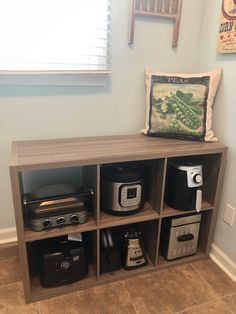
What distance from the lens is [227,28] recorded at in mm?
1431

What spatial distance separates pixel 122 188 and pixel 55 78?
72 cm

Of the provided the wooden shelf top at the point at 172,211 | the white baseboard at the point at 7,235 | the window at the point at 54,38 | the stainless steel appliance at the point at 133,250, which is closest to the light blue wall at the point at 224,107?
the wooden shelf top at the point at 172,211

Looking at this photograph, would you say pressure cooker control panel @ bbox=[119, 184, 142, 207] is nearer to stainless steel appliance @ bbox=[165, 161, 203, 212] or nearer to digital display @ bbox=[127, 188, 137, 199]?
digital display @ bbox=[127, 188, 137, 199]

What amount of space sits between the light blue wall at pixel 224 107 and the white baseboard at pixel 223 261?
0.09 feet

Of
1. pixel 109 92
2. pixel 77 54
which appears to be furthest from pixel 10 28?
pixel 109 92

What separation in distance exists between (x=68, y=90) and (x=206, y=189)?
1053 millimetres

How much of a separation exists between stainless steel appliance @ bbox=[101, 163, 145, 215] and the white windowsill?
0.52 m

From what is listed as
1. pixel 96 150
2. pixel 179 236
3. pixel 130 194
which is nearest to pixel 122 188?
pixel 130 194

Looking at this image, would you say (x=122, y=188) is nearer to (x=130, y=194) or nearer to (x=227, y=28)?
(x=130, y=194)

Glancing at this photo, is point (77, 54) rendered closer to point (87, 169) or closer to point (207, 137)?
point (87, 169)

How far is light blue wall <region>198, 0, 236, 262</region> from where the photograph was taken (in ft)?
4.82

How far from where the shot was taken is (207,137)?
1545 millimetres

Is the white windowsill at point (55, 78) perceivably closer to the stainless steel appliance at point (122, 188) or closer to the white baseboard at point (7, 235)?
the stainless steel appliance at point (122, 188)

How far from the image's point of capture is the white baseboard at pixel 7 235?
5.47 ft
